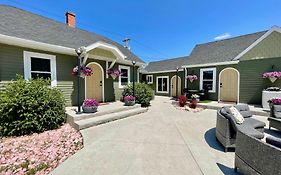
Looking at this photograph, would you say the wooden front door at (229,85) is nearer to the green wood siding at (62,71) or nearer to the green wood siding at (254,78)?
the green wood siding at (254,78)

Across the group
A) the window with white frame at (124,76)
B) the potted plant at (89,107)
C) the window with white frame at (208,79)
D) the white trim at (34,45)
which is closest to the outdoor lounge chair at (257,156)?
the potted plant at (89,107)

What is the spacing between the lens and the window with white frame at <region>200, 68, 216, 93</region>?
1113cm

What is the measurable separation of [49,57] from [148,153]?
21.5ft

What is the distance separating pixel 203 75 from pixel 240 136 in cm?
971

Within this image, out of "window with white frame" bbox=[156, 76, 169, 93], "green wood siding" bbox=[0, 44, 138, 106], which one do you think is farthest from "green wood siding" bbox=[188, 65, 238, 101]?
"green wood siding" bbox=[0, 44, 138, 106]

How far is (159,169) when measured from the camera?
2.85 metres

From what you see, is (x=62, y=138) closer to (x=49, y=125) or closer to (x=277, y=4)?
(x=49, y=125)

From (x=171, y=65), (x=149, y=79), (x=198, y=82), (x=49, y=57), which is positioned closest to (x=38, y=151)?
(x=49, y=57)

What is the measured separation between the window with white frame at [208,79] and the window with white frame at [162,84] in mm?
5054

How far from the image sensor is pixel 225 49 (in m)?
11.9

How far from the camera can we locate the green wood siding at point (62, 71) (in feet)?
18.7

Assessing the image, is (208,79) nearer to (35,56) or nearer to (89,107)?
(89,107)

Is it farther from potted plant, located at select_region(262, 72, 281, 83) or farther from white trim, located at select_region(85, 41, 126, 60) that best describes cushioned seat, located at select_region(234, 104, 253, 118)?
white trim, located at select_region(85, 41, 126, 60)

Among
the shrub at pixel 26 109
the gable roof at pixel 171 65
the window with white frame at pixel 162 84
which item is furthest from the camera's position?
the window with white frame at pixel 162 84
